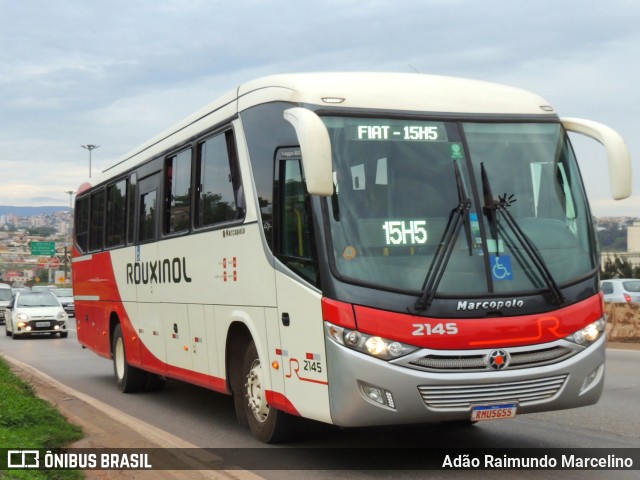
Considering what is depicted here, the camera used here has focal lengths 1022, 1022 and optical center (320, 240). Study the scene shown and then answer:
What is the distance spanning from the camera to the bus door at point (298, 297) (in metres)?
8.02

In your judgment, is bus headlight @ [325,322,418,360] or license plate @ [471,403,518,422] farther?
license plate @ [471,403,518,422]

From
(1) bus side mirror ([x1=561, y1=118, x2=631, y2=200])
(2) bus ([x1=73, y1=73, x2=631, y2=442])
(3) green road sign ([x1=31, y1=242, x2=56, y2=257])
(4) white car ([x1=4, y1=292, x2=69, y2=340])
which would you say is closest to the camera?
(2) bus ([x1=73, y1=73, x2=631, y2=442])

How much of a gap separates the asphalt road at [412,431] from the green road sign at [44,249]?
87255 mm

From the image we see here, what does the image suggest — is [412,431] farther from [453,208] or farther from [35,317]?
[35,317]

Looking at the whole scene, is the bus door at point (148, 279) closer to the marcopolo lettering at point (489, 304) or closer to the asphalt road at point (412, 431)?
the asphalt road at point (412, 431)

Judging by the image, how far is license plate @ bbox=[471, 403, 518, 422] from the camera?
302 inches

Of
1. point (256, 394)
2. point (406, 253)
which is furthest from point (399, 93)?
point (256, 394)

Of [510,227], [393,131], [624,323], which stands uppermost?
[393,131]

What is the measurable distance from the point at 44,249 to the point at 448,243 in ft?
317

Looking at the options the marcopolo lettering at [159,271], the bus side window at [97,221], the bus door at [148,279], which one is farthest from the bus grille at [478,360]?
the bus side window at [97,221]

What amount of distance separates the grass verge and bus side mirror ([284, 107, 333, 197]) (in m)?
2.81

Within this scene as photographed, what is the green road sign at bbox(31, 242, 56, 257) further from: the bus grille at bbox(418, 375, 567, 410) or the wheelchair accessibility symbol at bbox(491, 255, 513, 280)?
the bus grille at bbox(418, 375, 567, 410)

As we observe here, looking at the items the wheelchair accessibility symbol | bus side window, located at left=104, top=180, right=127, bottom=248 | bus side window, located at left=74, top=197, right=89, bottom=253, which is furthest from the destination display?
bus side window, located at left=74, top=197, right=89, bottom=253

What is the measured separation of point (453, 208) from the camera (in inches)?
319
